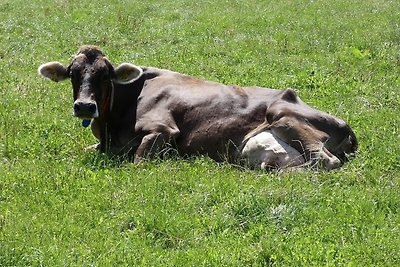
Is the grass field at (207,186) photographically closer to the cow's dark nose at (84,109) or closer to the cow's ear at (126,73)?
the cow's dark nose at (84,109)

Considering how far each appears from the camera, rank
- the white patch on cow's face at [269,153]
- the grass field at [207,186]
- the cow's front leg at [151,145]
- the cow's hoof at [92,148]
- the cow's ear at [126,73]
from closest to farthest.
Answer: the grass field at [207,186], the white patch on cow's face at [269,153], the cow's front leg at [151,145], the cow's hoof at [92,148], the cow's ear at [126,73]

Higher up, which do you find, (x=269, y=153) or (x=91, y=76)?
(x=91, y=76)

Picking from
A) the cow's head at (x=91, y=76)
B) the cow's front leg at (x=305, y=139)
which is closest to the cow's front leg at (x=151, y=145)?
the cow's head at (x=91, y=76)

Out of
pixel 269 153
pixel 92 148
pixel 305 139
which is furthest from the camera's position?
pixel 92 148

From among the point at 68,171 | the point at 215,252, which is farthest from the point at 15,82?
the point at 215,252

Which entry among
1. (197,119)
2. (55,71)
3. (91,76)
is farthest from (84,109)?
(197,119)

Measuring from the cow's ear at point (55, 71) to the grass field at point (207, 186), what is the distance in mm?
886

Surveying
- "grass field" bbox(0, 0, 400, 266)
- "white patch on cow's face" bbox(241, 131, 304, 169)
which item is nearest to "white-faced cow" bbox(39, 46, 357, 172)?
"white patch on cow's face" bbox(241, 131, 304, 169)

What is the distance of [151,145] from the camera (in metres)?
10.3

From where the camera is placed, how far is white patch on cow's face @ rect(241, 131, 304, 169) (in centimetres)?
985

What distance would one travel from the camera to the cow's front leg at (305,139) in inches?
381

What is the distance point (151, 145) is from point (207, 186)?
6.08 feet

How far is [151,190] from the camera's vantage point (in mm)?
8484

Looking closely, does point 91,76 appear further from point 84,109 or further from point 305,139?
point 305,139
